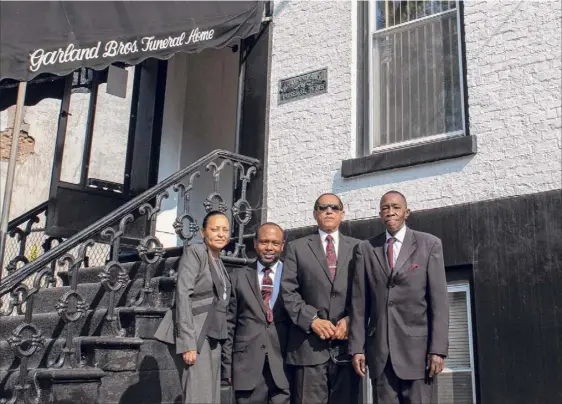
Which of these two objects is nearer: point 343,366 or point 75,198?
point 343,366

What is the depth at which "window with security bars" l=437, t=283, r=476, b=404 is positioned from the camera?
5.81 meters

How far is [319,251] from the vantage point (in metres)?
5.12

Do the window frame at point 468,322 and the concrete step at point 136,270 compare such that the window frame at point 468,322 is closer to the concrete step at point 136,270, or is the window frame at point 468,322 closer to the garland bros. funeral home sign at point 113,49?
the concrete step at point 136,270

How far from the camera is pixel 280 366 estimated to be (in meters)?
5.06

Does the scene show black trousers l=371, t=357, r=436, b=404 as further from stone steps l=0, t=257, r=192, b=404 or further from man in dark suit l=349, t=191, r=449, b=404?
stone steps l=0, t=257, r=192, b=404

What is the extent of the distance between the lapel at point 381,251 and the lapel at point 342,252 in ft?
0.75

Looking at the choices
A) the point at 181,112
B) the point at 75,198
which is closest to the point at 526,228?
the point at 75,198

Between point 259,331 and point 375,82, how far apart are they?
3.36 metres

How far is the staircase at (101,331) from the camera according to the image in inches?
220

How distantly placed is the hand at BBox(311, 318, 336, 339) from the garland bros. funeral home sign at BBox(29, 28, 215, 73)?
3.69m

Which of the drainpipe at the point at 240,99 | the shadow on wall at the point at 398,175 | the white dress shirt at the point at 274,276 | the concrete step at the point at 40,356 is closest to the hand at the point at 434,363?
the white dress shirt at the point at 274,276

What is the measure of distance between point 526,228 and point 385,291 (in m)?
1.69

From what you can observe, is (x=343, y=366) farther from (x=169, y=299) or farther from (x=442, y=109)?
(x=442, y=109)

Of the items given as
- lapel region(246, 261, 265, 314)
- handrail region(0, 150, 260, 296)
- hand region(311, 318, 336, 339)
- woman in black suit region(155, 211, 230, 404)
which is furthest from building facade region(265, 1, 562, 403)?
woman in black suit region(155, 211, 230, 404)
